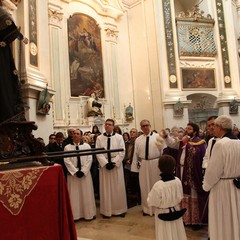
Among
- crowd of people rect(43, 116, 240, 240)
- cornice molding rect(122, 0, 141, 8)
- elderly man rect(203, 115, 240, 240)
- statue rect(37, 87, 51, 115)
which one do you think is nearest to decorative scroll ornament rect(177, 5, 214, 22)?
cornice molding rect(122, 0, 141, 8)

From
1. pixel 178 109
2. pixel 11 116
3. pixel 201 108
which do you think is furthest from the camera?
pixel 201 108

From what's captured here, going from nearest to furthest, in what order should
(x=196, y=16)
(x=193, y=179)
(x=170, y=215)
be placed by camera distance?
(x=170, y=215), (x=193, y=179), (x=196, y=16)

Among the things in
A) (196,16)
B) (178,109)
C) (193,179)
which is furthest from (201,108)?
(193,179)

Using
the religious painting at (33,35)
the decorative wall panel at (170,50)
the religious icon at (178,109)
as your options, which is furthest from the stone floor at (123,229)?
the decorative wall panel at (170,50)

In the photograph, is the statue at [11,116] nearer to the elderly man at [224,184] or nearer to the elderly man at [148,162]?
the elderly man at [224,184]

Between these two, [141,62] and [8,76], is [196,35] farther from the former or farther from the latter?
[8,76]

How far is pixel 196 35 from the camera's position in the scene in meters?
14.5

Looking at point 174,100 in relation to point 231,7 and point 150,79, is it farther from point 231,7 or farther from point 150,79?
point 231,7

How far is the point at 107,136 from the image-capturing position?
19.9ft

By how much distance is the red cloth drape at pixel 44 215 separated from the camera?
1896mm

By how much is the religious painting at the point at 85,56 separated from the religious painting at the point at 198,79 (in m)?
4.20

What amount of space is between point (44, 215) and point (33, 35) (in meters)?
6.56

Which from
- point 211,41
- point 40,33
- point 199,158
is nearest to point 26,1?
point 40,33

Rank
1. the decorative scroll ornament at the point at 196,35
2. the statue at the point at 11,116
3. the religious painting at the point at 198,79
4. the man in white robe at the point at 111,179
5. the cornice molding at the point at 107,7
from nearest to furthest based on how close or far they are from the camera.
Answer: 1. the statue at the point at 11,116
2. the man in white robe at the point at 111,179
3. the cornice molding at the point at 107,7
4. the religious painting at the point at 198,79
5. the decorative scroll ornament at the point at 196,35
